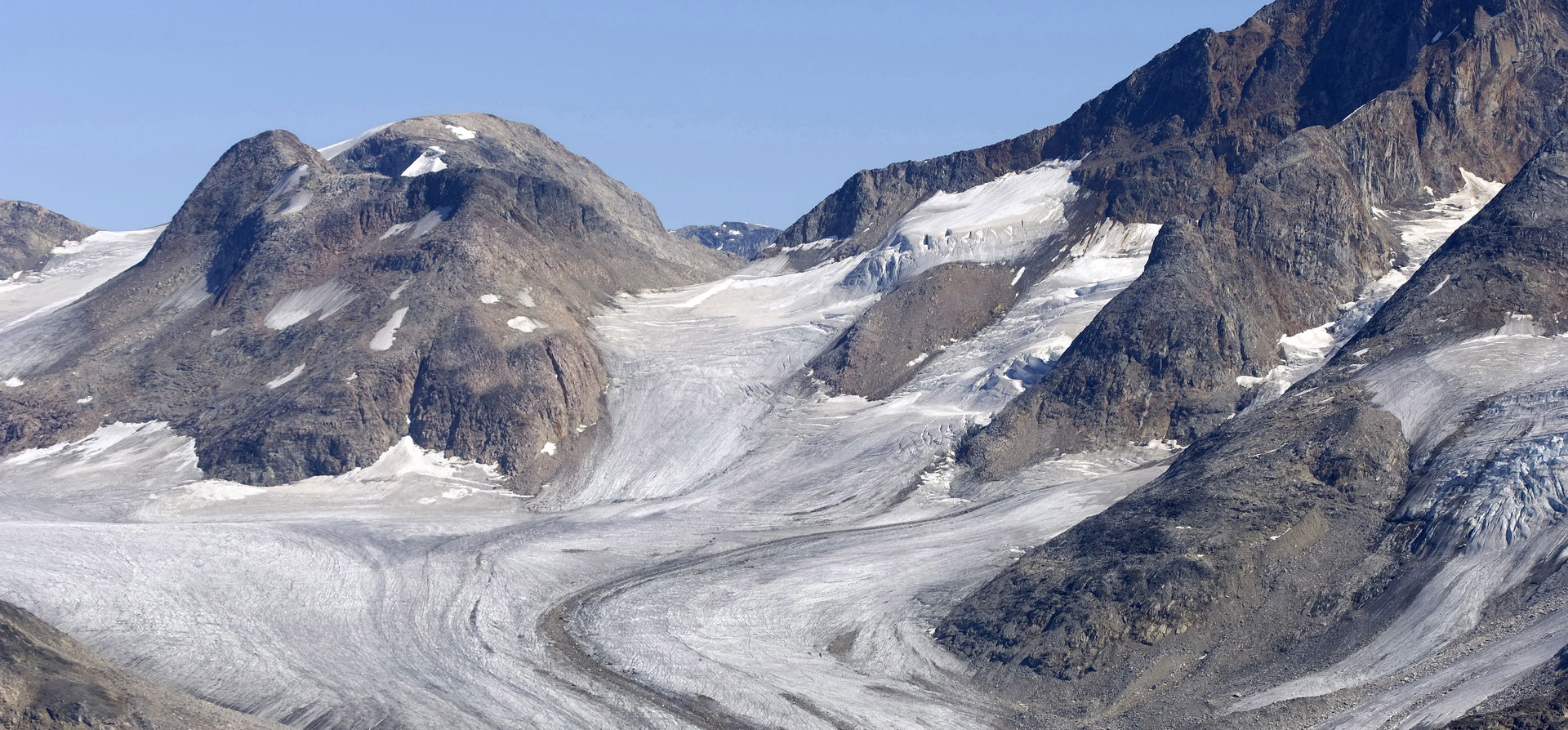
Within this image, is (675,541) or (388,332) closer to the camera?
(675,541)

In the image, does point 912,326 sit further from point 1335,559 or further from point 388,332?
point 1335,559

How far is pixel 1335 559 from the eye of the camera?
6184cm

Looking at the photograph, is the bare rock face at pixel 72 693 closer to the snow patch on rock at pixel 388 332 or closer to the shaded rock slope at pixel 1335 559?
the shaded rock slope at pixel 1335 559

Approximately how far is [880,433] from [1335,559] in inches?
1701

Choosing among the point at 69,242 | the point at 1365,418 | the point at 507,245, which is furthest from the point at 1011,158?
the point at 69,242

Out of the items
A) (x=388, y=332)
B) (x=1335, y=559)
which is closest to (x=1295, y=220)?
(x=1335, y=559)

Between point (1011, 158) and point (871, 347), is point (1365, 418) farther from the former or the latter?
point (1011, 158)

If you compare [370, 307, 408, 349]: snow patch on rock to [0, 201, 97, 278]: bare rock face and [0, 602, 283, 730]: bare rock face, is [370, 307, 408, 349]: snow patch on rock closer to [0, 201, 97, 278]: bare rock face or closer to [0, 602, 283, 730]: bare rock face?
[0, 602, 283, 730]: bare rock face

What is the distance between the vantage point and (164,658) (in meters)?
68.9

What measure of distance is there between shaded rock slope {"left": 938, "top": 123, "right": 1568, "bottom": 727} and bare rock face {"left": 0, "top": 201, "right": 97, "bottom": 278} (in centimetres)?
13417

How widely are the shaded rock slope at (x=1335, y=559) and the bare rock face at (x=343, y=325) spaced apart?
49.0 meters

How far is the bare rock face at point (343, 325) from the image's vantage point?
354ft

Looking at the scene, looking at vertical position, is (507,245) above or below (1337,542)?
above

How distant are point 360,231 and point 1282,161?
7324 centimetres
